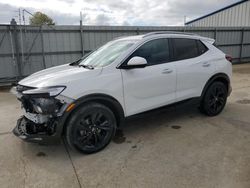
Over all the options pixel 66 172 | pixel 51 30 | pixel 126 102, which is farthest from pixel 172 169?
pixel 51 30

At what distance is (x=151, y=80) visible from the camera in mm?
3412

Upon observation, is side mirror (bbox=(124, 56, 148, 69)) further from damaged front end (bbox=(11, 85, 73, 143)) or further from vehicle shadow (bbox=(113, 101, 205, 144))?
damaged front end (bbox=(11, 85, 73, 143))

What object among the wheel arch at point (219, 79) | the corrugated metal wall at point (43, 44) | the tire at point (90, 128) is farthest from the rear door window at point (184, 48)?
the corrugated metal wall at point (43, 44)

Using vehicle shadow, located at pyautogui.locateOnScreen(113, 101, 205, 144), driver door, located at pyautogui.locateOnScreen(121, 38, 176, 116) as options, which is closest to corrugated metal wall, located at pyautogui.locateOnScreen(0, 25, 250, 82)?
vehicle shadow, located at pyautogui.locateOnScreen(113, 101, 205, 144)

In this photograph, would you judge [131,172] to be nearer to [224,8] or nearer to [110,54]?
[110,54]

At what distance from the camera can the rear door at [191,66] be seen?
3.79 m

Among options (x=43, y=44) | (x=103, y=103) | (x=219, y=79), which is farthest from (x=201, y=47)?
(x=43, y=44)

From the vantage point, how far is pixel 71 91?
2.76m

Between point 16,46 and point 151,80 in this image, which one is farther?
point 16,46

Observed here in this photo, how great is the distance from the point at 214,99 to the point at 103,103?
2511 millimetres

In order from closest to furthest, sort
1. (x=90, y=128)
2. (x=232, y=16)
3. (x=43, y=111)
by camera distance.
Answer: (x=43, y=111), (x=90, y=128), (x=232, y=16)

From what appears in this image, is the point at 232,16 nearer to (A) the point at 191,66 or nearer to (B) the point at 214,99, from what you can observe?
(B) the point at 214,99

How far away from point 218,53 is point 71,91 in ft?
10.2

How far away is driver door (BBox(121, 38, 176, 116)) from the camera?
326 cm
